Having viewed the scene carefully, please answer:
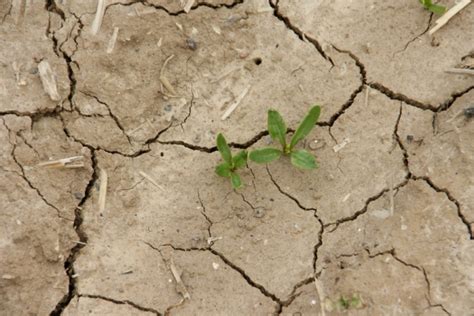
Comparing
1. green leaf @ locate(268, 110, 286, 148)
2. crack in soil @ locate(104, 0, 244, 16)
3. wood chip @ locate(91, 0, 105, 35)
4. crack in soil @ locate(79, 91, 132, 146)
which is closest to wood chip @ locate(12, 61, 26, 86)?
crack in soil @ locate(79, 91, 132, 146)

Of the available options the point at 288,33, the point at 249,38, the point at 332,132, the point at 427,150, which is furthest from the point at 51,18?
the point at 427,150

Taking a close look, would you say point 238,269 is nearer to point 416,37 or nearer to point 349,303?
point 349,303

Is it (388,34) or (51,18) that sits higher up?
(388,34)

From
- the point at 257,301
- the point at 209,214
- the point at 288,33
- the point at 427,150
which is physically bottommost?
the point at 257,301

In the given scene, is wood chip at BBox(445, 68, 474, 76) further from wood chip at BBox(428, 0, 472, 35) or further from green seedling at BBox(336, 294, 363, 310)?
green seedling at BBox(336, 294, 363, 310)

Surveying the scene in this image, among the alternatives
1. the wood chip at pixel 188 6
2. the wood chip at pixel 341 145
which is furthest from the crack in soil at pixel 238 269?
the wood chip at pixel 188 6

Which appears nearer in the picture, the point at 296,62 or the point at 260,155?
the point at 260,155

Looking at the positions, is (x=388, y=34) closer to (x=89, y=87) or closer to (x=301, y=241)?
(x=301, y=241)
